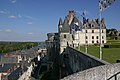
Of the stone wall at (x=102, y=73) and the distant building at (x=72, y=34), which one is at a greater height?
the distant building at (x=72, y=34)

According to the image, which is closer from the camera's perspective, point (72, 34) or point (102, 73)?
point (102, 73)

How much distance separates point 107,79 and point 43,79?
2636 cm

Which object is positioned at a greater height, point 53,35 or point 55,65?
point 53,35

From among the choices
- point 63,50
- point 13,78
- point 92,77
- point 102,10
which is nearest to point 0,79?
point 13,78

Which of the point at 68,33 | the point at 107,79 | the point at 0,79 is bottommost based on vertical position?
the point at 0,79

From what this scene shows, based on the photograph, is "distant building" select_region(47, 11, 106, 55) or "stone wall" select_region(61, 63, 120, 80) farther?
"distant building" select_region(47, 11, 106, 55)

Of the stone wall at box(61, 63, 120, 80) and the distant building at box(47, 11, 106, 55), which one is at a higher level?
the distant building at box(47, 11, 106, 55)

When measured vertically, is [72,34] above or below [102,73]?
above

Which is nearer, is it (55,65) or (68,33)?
(68,33)

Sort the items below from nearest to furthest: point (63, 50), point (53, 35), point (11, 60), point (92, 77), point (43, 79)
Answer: point (92, 77) < point (43, 79) < point (63, 50) < point (53, 35) < point (11, 60)

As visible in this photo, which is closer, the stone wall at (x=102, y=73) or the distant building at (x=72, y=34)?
the stone wall at (x=102, y=73)

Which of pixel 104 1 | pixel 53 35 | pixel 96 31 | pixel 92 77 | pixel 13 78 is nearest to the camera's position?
pixel 92 77

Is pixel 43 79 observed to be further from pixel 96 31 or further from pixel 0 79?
pixel 96 31

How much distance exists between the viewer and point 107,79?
9.72 metres
